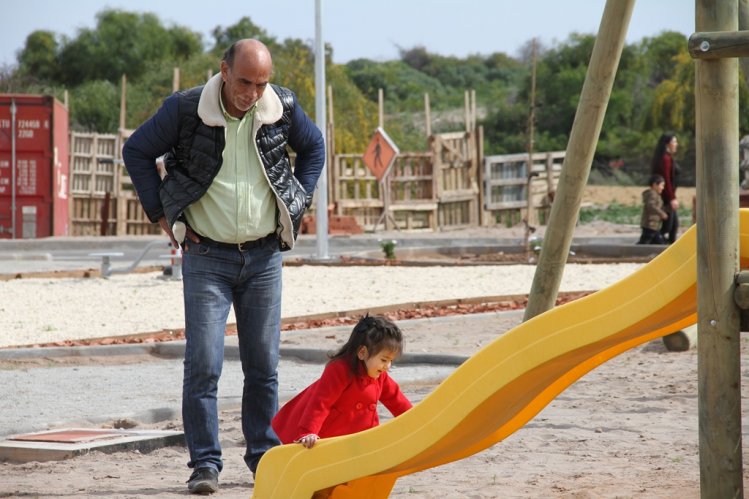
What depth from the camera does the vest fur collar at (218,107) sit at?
5.46 m

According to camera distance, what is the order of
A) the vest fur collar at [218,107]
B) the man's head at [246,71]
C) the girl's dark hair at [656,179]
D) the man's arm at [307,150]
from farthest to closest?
the girl's dark hair at [656,179] < the man's arm at [307,150] < the vest fur collar at [218,107] < the man's head at [246,71]

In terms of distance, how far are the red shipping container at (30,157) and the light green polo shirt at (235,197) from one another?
25.3 meters

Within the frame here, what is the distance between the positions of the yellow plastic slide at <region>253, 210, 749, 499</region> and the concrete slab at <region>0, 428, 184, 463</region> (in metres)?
1.62

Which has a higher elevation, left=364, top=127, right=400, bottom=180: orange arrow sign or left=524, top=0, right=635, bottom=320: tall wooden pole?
left=364, top=127, right=400, bottom=180: orange arrow sign

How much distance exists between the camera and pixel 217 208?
5.53 meters

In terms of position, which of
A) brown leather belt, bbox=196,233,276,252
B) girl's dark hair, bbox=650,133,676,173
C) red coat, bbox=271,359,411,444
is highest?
girl's dark hair, bbox=650,133,676,173

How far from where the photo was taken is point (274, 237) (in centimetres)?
568

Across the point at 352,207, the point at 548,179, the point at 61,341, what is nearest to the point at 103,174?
the point at 352,207

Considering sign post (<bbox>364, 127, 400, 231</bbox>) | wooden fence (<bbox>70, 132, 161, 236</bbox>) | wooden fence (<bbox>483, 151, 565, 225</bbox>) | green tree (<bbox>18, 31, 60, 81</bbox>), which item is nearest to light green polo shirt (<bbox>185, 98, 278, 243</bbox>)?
sign post (<bbox>364, 127, 400, 231</bbox>)

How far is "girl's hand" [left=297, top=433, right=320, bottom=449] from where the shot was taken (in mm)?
4914

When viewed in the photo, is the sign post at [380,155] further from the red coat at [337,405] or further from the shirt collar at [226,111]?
the red coat at [337,405]

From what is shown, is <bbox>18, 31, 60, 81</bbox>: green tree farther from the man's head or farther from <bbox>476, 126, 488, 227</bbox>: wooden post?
the man's head

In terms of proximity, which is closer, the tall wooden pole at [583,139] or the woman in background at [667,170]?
the tall wooden pole at [583,139]

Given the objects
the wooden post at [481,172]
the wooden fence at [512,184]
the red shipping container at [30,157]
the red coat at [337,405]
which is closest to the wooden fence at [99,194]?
the red shipping container at [30,157]
